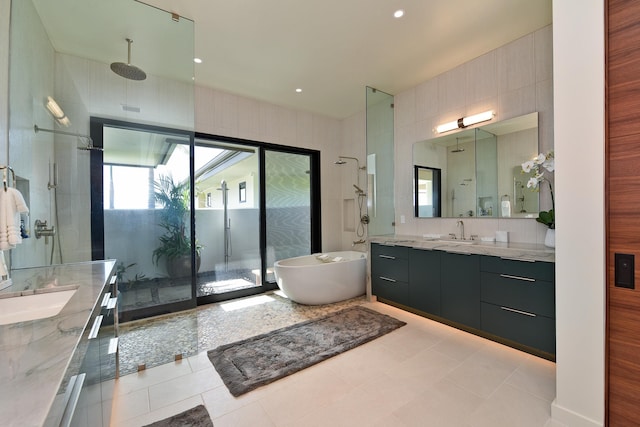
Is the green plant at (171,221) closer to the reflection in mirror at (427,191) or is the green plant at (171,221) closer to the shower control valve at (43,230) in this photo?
the shower control valve at (43,230)

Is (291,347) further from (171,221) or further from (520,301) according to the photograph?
(520,301)

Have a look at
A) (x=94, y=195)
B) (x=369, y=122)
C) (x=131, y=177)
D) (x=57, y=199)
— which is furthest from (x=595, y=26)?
(x=57, y=199)

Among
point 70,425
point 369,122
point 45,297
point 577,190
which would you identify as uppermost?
point 369,122

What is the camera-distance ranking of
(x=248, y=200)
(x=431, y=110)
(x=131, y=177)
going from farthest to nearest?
(x=248, y=200), (x=431, y=110), (x=131, y=177)

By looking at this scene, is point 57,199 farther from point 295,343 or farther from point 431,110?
point 431,110

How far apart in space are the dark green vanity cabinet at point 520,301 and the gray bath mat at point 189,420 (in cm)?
241

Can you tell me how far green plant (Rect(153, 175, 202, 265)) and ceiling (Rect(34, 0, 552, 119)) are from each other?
1.08m

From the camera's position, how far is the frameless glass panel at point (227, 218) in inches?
146

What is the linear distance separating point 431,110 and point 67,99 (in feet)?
12.8

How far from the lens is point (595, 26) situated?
4.62ft

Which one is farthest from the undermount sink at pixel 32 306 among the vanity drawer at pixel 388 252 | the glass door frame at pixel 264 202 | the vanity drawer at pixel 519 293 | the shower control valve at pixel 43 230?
the vanity drawer at pixel 519 293

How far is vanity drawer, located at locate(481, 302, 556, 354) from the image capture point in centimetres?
208

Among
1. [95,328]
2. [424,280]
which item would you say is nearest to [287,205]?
[424,280]

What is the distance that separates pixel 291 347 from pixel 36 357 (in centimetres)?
201
